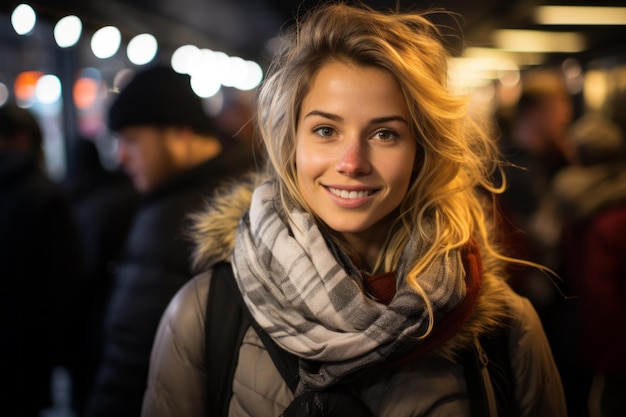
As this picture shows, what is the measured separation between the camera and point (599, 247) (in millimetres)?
2832

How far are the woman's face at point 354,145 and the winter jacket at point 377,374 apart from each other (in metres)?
0.37

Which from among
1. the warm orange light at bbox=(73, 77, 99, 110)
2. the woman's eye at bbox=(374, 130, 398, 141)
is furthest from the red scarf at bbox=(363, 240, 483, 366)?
the warm orange light at bbox=(73, 77, 99, 110)

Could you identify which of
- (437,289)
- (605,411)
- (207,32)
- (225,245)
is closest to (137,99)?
(225,245)

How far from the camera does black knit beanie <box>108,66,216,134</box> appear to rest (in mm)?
3145

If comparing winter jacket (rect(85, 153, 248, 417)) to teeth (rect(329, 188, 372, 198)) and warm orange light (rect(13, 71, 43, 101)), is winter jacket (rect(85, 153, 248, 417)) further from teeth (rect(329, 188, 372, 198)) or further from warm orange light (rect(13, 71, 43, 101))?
warm orange light (rect(13, 71, 43, 101))

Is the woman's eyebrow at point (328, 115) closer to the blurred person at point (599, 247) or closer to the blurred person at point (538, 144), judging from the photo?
the blurred person at point (599, 247)

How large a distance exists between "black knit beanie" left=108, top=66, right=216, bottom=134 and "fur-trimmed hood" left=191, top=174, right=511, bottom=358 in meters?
1.23

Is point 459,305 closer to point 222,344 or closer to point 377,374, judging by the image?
point 377,374

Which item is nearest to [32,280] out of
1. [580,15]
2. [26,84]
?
[580,15]

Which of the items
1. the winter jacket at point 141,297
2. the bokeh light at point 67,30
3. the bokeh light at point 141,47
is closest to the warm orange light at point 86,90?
the bokeh light at point 141,47

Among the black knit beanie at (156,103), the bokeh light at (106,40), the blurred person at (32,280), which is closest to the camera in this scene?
the black knit beanie at (156,103)

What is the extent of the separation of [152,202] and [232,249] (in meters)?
1.23

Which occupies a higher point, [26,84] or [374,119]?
[26,84]

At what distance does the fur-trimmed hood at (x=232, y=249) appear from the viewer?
171 centimetres
